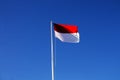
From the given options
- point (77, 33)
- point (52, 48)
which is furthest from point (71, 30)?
point (52, 48)

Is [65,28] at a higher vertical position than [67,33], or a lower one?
higher

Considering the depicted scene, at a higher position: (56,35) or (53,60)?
(56,35)

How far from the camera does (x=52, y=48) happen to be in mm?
19141

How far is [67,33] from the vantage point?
65.1 feet

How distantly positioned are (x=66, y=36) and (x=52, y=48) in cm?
117

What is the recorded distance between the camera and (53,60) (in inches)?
744

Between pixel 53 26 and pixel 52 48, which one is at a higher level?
pixel 53 26

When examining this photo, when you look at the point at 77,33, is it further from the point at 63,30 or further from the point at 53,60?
the point at 53,60

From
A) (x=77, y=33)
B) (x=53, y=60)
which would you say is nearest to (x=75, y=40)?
(x=77, y=33)

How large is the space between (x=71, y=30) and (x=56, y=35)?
0.88 metres

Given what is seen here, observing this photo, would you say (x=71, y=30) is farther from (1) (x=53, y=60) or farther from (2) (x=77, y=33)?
(1) (x=53, y=60)

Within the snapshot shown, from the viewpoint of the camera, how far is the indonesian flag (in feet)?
64.7

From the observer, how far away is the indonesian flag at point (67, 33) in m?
19.7

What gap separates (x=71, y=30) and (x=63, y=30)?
0.44m
